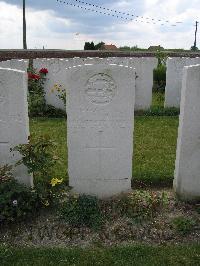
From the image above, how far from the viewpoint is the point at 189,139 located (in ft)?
14.7

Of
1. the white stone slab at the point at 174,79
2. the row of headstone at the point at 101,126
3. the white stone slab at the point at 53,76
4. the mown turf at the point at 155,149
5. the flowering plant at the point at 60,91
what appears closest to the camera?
the row of headstone at the point at 101,126

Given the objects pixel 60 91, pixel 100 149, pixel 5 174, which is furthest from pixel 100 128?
pixel 60 91

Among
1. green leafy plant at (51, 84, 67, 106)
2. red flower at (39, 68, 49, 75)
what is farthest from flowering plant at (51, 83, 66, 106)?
red flower at (39, 68, 49, 75)

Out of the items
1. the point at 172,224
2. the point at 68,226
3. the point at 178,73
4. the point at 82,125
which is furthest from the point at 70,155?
the point at 178,73

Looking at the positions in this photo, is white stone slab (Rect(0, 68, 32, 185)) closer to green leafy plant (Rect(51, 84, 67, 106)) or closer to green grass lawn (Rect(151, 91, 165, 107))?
green leafy plant (Rect(51, 84, 67, 106))

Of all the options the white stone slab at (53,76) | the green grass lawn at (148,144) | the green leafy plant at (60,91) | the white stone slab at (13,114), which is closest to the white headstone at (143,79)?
the green grass lawn at (148,144)

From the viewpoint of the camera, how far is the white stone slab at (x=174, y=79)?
9.97 meters

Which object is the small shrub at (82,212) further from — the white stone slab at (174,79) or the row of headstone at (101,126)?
the white stone slab at (174,79)

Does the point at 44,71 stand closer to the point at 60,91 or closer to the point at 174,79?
the point at 60,91

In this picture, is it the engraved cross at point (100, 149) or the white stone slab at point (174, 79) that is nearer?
the engraved cross at point (100, 149)

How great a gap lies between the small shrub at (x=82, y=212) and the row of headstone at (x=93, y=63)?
5432mm

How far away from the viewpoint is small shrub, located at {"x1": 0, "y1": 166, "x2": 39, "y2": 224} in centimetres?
399

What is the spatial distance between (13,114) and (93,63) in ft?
18.2

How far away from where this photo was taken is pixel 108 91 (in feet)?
14.1
